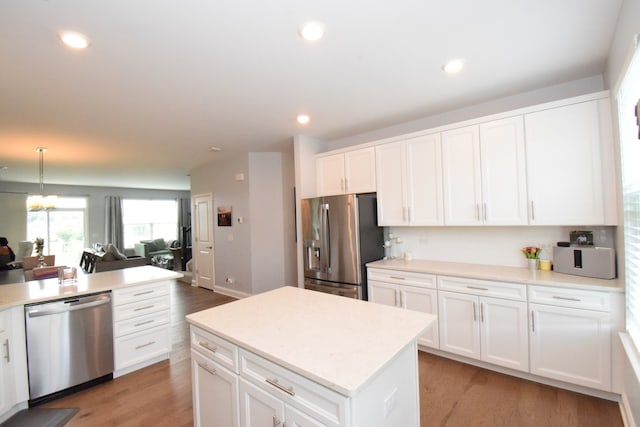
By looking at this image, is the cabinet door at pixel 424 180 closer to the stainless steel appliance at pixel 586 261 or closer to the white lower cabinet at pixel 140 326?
the stainless steel appliance at pixel 586 261

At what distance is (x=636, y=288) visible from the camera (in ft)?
5.65

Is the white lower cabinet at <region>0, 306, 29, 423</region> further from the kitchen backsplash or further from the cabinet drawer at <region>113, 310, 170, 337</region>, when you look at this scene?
the kitchen backsplash

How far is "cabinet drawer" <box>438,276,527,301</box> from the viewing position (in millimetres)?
2361

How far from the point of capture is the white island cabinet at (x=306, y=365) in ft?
3.47

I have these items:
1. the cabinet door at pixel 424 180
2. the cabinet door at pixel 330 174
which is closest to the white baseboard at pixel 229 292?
the cabinet door at pixel 330 174

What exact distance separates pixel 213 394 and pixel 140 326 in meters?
1.70

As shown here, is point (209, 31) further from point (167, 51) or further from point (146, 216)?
point (146, 216)

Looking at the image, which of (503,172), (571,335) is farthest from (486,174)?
(571,335)

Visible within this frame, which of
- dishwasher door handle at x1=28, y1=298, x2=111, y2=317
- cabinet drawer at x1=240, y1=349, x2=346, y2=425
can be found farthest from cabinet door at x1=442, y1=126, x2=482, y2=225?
dishwasher door handle at x1=28, y1=298, x2=111, y2=317

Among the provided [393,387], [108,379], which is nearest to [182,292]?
[108,379]

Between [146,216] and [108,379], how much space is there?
872cm

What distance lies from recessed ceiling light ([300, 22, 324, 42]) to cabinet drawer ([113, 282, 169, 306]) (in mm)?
2669

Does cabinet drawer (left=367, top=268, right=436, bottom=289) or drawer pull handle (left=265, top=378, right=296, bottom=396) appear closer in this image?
drawer pull handle (left=265, top=378, right=296, bottom=396)

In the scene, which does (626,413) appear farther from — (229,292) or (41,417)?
(229,292)
